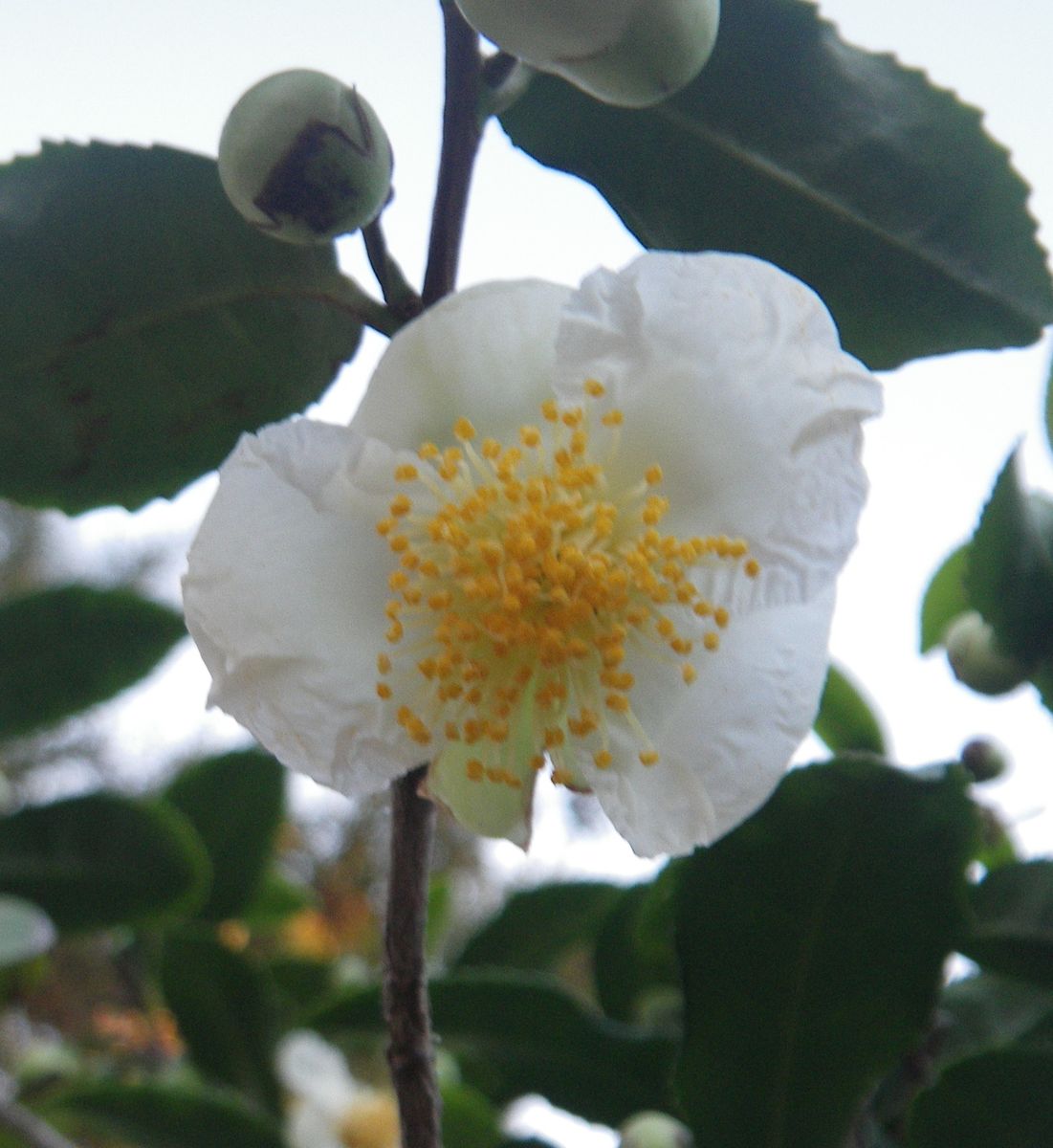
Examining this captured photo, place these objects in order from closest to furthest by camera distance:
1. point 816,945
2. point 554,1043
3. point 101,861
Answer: point 816,945, point 554,1043, point 101,861

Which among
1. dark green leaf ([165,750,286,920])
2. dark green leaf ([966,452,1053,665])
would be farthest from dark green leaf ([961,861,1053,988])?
dark green leaf ([165,750,286,920])

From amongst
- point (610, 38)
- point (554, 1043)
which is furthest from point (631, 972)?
point (610, 38)

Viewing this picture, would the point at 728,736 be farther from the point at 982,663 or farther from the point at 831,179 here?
the point at 982,663

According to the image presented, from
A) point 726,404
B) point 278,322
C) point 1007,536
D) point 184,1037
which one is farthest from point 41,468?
point 184,1037

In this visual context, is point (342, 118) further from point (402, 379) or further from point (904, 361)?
point (904, 361)

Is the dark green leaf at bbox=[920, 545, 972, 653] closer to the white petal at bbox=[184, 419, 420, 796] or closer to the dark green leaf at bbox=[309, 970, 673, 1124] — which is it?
the dark green leaf at bbox=[309, 970, 673, 1124]

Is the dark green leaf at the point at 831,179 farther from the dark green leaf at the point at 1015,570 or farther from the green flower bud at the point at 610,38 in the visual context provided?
the dark green leaf at the point at 1015,570
